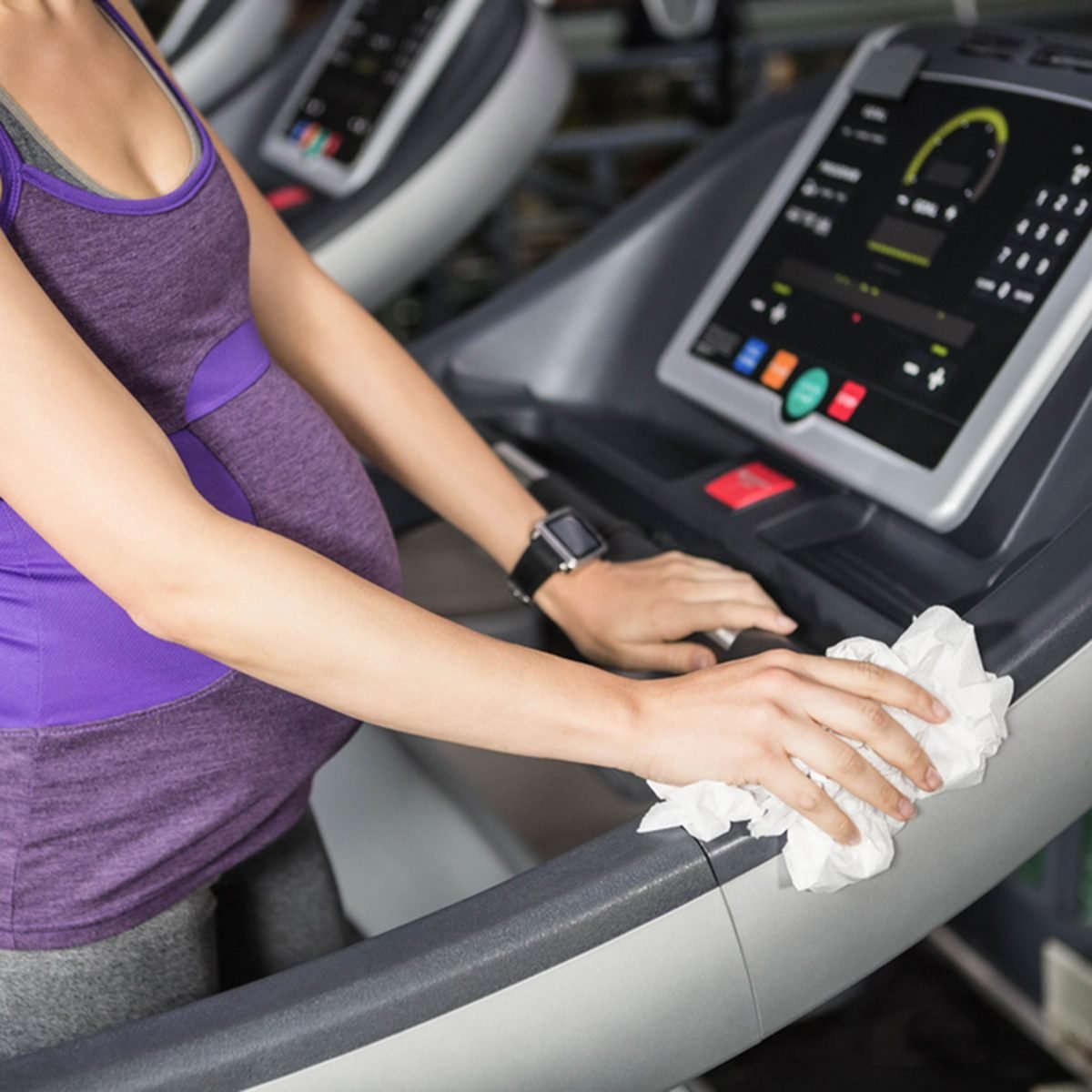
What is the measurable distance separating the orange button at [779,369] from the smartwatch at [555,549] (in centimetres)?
23

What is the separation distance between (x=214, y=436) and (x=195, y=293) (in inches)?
3.6

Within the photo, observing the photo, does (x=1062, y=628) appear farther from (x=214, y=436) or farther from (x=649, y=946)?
(x=214, y=436)

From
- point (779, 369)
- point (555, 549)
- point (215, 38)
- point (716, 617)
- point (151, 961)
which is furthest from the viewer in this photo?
point (215, 38)

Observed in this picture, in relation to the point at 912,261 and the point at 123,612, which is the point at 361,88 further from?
the point at 123,612

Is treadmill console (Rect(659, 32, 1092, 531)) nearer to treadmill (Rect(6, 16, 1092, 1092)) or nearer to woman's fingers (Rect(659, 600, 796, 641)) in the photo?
treadmill (Rect(6, 16, 1092, 1092))

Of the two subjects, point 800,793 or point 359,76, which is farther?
point 359,76

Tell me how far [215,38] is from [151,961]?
7.24 feet

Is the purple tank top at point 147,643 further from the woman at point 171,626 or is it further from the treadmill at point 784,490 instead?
the treadmill at point 784,490

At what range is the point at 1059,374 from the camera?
Answer: 1.07 meters

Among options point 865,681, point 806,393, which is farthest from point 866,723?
point 806,393

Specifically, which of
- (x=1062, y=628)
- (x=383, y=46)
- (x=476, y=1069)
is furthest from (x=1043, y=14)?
(x=476, y=1069)

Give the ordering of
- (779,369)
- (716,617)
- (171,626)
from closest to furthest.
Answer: (171,626) → (716,617) → (779,369)

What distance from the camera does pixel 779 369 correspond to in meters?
1.29

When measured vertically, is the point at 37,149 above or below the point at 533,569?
above
